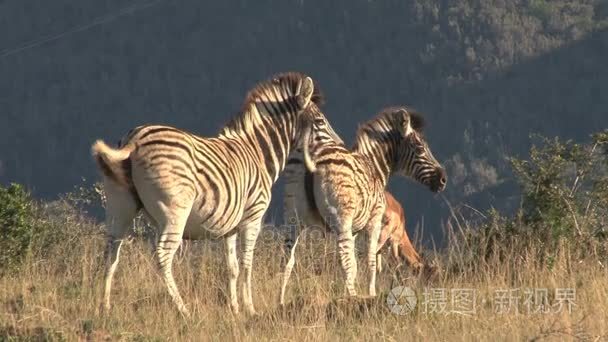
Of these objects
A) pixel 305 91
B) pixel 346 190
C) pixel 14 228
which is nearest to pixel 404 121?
pixel 346 190

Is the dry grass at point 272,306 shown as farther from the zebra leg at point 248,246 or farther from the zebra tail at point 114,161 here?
the zebra tail at point 114,161

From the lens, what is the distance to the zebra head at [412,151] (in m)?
15.6

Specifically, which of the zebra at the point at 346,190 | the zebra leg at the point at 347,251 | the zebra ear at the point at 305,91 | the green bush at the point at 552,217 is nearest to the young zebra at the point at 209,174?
the zebra ear at the point at 305,91

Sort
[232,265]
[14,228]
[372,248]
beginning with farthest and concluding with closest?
1. [372,248]
2. [14,228]
3. [232,265]

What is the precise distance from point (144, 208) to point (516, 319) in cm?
321

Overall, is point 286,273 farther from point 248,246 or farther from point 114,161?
point 114,161

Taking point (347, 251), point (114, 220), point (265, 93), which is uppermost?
point (265, 93)

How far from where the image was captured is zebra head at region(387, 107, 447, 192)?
15586 mm

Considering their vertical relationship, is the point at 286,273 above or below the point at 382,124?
below

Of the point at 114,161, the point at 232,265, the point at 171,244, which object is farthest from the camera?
the point at 232,265

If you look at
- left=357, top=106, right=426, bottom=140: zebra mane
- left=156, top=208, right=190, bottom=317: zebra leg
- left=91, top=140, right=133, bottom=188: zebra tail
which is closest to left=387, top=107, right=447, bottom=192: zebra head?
left=357, top=106, right=426, bottom=140: zebra mane

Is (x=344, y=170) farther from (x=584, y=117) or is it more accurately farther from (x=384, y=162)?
(x=584, y=117)

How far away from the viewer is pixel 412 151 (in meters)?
15.6

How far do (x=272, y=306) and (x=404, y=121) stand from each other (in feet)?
10.8
